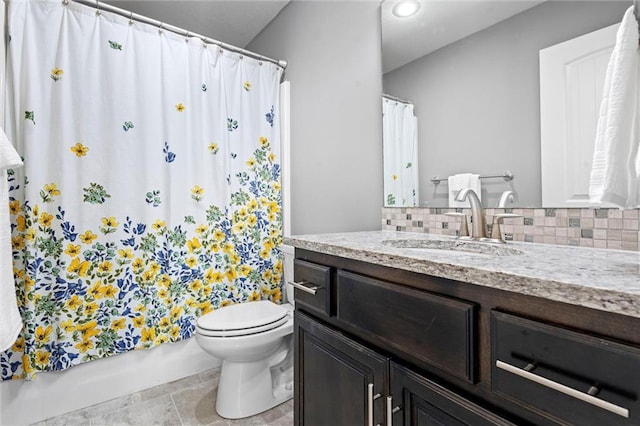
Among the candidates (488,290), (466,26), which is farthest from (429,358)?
(466,26)

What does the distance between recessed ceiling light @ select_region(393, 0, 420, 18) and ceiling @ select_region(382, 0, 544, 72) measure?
0.02 m

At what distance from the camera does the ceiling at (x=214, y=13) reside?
218cm

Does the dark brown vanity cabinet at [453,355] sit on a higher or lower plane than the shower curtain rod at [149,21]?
Answer: lower

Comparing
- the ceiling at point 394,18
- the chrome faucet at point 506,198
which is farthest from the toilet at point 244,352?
the ceiling at point 394,18

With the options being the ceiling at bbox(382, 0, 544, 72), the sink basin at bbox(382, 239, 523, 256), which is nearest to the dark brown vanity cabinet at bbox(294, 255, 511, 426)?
the sink basin at bbox(382, 239, 523, 256)

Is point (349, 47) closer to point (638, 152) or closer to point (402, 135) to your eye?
point (402, 135)

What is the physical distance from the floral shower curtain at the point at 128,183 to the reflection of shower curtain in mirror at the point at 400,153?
0.92m

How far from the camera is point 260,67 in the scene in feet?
7.22

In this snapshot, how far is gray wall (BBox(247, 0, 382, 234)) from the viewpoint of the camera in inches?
64.9

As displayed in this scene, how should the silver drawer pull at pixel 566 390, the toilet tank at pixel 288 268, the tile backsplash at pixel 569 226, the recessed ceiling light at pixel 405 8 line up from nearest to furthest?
the silver drawer pull at pixel 566 390 < the tile backsplash at pixel 569 226 < the recessed ceiling light at pixel 405 8 < the toilet tank at pixel 288 268

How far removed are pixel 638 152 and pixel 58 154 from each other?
2099 millimetres

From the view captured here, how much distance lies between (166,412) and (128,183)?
3.90ft

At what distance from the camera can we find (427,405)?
2.30 feet

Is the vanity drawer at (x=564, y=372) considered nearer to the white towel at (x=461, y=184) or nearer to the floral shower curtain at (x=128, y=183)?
the white towel at (x=461, y=184)
